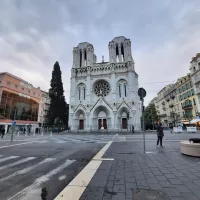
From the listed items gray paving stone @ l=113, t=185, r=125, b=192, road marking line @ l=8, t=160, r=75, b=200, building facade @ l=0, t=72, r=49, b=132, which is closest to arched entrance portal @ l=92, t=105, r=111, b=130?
building facade @ l=0, t=72, r=49, b=132

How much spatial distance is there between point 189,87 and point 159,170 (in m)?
42.6

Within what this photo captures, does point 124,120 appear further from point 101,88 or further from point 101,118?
point 101,88

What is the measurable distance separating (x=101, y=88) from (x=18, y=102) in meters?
24.6

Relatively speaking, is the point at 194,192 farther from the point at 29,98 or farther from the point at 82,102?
the point at 29,98

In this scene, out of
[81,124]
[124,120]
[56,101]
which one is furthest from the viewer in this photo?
[56,101]

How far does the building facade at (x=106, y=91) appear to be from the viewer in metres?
34.4

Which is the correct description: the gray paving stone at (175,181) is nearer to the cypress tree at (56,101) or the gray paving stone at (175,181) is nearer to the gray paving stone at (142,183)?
the gray paving stone at (142,183)

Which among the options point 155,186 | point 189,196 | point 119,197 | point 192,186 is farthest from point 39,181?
point 192,186

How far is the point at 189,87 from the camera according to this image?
38531mm

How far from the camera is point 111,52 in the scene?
3922 cm

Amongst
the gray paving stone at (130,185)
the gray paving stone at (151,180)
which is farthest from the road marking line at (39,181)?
the gray paving stone at (151,180)

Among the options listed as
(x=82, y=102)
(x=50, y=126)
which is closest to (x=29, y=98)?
(x=50, y=126)

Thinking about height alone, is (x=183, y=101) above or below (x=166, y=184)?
above

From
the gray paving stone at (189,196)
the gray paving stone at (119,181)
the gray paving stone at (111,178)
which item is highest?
the gray paving stone at (189,196)
